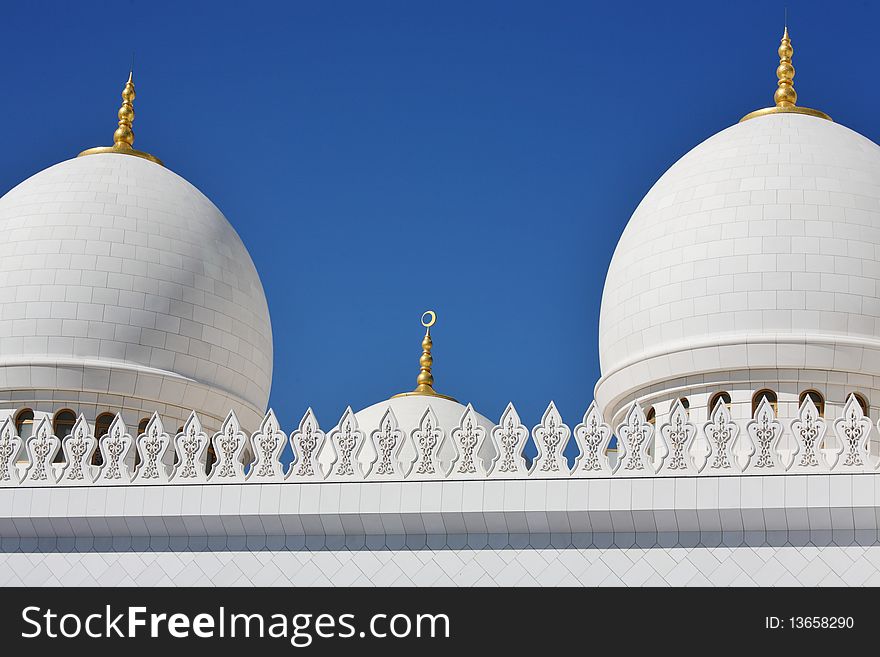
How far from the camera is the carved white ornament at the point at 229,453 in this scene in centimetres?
1237

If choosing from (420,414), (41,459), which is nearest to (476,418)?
(41,459)

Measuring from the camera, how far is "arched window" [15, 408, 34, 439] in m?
15.5

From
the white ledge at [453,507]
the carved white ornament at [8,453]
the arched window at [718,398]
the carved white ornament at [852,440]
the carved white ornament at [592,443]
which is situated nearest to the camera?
the white ledge at [453,507]

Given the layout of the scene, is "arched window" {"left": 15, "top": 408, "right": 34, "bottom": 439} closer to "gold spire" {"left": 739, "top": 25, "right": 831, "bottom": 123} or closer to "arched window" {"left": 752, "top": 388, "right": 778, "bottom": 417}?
"arched window" {"left": 752, "top": 388, "right": 778, "bottom": 417}

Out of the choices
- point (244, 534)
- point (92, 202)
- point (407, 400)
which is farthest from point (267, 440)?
point (407, 400)

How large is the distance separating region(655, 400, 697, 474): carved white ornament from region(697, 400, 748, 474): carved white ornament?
0.13 meters

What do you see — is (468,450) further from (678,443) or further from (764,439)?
(764,439)

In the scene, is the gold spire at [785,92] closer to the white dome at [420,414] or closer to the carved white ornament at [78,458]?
the white dome at [420,414]

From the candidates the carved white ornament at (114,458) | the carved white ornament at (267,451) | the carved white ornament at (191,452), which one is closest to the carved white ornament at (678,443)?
the carved white ornament at (267,451)

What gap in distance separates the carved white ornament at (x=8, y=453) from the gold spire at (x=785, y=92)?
9550 mm

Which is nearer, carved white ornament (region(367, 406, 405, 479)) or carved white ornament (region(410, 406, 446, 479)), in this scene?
carved white ornament (region(410, 406, 446, 479))

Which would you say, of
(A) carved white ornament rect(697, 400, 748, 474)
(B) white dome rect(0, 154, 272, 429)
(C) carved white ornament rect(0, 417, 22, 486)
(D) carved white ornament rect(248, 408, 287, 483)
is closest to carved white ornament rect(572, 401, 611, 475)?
(A) carved white ornament rect(697, 400, 748, 474)

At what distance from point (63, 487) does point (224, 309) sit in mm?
4456
